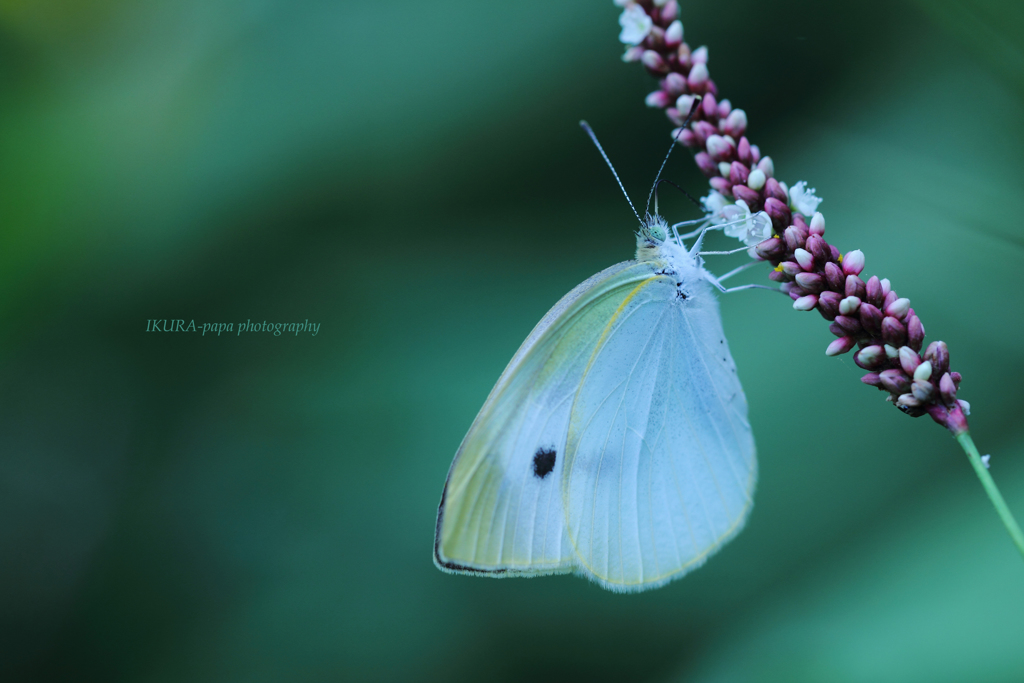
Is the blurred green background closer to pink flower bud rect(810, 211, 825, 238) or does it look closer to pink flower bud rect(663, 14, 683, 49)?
pink flower bud rect(810, 211, 825, 238)

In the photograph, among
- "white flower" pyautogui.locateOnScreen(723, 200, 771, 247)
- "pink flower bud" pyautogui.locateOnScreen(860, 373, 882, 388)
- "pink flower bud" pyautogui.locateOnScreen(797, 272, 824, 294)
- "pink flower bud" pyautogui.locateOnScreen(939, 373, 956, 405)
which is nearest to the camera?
"pink flower bud" pyautogui.locateOnScreen(939, 373, 956, 405)

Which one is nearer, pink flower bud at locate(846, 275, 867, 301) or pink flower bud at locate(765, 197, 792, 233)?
pink flower bud at locate(846, 275, 867, 301)

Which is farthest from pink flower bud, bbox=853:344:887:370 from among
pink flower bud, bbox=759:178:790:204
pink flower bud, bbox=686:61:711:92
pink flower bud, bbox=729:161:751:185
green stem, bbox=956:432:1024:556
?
pink flower bud, bbox=686:61:711:92

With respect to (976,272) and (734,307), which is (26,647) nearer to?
(734,307)

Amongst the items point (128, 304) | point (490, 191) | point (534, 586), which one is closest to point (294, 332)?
point (128, 304)

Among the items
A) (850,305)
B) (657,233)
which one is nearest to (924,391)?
(850,305)

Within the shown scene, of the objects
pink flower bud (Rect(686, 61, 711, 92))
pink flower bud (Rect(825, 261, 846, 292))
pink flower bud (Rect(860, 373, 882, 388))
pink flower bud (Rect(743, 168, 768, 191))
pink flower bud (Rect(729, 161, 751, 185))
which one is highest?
pink flower bud (Rect(686, 61, 711, 92))
